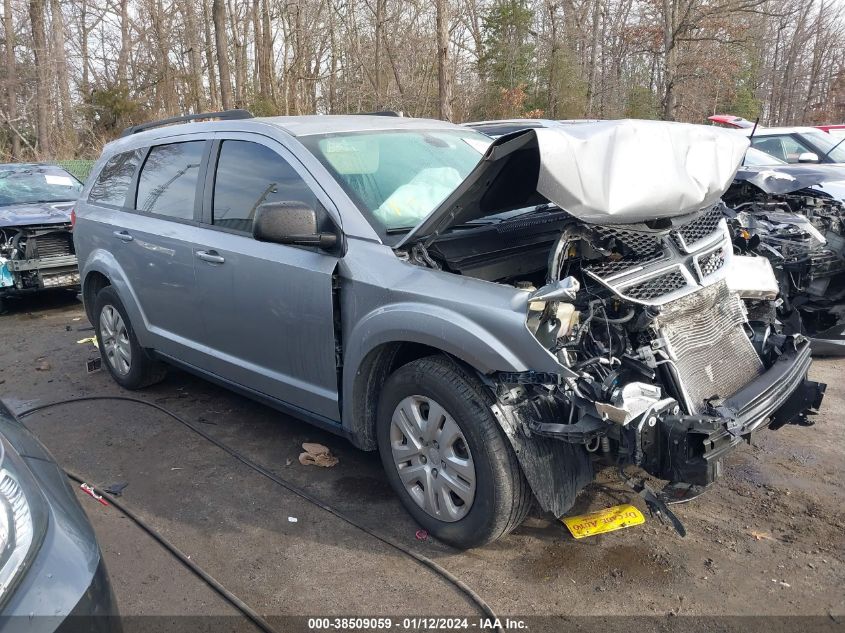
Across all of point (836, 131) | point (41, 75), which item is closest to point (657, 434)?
point (836, 131)

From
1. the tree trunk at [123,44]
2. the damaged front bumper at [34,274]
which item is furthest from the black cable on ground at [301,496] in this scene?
the tree trunk at [123,44]

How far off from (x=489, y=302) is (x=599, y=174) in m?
0.69

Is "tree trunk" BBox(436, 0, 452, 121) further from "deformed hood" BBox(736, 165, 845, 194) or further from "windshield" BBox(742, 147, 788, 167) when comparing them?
"deformed hood" BBox(736, 165, 845, 194)

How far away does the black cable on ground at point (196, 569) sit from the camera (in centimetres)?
274

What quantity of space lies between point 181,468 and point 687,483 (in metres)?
2.84

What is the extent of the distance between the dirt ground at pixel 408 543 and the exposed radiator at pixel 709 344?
0.72 m

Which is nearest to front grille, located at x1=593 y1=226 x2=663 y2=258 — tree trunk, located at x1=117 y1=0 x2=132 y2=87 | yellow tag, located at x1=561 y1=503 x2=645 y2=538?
yellow tag, located at x1=561 y1=503 x2=645 y2=538

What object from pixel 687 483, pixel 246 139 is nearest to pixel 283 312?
pixel 246 139

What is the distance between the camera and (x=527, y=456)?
2.80 metres

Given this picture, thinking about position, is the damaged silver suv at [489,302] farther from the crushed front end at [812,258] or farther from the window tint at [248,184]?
the crushed front end at [812,258]

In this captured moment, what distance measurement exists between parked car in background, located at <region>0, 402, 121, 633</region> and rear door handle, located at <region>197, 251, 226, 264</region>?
1.97 m

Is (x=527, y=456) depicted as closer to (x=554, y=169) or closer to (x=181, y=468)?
(x=554, y=169)

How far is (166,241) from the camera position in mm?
4402

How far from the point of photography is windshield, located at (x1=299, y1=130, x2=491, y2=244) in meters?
3.44
